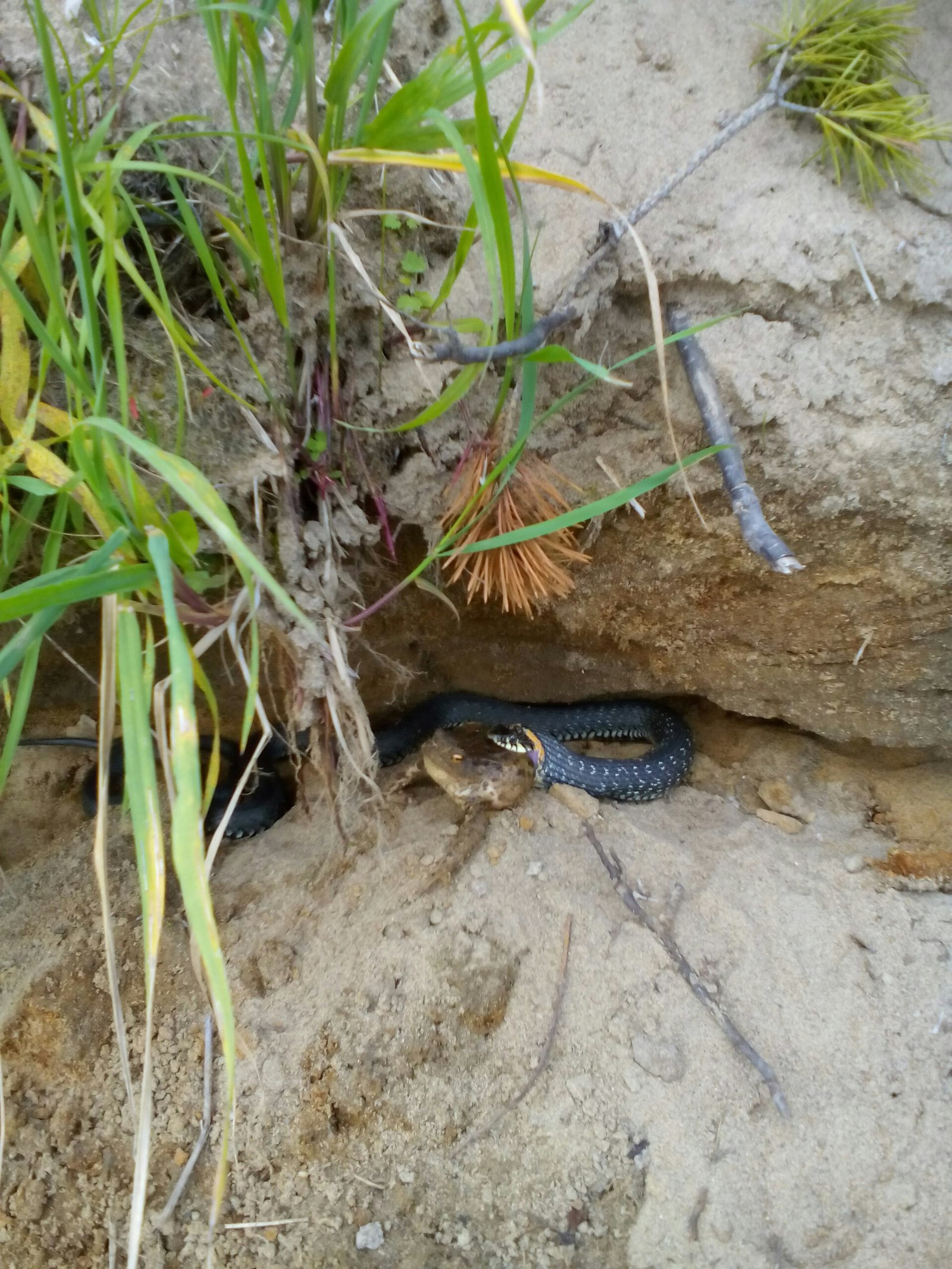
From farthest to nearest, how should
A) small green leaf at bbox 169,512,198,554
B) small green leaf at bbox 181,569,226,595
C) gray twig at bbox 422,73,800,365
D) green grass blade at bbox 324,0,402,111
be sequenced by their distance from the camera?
gray twig at bbox 422,73,800,365, small green leaf at bbox 181,569,226,595, small green leaf at bbox 169,512,198,554, green grass blade at bbox 324,0,402,111

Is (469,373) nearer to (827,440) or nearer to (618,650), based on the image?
(827,440)

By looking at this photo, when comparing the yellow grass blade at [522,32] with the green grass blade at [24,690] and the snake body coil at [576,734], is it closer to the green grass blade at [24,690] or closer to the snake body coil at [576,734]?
the green grass blade at [24,690]

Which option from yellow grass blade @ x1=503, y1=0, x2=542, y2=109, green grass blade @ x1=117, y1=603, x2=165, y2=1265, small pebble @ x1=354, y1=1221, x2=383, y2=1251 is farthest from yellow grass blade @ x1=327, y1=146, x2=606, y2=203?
small pebble @ x1=354, y1=1221, x2=383, y2=1251

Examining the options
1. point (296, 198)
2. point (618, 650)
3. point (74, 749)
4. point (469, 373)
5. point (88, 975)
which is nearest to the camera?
point (469, 373)

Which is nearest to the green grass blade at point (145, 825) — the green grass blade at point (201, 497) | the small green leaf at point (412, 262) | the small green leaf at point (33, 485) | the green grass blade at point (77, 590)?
the green grass blade at point (77, 590)

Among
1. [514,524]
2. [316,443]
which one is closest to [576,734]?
[514,524]

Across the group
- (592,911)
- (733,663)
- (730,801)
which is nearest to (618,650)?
(733,663)

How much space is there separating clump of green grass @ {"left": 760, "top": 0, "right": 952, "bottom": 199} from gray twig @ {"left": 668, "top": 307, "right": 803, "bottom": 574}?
46cm

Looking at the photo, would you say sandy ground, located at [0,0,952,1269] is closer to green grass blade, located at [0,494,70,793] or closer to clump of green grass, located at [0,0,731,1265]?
clump of green grass, located at [0,0,731,1265]

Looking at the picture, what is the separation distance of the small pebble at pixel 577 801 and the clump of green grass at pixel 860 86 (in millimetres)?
1669

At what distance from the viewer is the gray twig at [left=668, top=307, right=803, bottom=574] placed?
151 centimetres

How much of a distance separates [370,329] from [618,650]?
1.35 metres

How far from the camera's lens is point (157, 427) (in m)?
1.50

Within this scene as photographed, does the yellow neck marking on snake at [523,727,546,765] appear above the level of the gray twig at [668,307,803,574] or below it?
below
